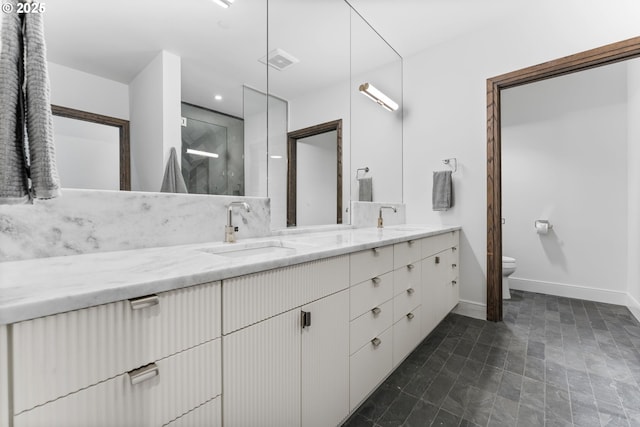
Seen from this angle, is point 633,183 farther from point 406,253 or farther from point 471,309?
point 406,253

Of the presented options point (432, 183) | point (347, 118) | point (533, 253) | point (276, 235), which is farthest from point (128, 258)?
point (533, 253)

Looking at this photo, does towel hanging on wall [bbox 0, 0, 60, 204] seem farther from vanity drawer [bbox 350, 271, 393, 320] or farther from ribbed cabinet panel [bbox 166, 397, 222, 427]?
vanity drawer [bbox 350, 271, 393, 320]

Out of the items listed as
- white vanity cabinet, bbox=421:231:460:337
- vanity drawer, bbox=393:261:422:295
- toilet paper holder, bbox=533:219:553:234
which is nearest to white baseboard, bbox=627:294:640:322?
toilet paper holder, bbox=533:219:553:234

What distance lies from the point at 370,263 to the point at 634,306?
287 cm

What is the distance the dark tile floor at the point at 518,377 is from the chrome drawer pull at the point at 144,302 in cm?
109

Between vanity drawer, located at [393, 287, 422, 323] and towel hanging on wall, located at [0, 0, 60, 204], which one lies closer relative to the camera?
towel hanging on wall, located at [0, 0, 60, 204]

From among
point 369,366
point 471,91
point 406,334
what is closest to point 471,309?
point 406,334

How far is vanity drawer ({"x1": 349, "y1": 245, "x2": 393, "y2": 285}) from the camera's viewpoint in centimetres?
126

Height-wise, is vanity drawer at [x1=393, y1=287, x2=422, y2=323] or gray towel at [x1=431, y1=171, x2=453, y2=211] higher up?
gray towel at [x1=431, y1=171, x2=453, y2=211]

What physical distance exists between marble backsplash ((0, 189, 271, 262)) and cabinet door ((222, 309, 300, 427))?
0.60 m

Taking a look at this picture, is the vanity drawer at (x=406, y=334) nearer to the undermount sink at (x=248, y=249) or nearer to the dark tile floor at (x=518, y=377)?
the dark tile floor at (x=518, y=377)

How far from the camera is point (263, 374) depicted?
87cm

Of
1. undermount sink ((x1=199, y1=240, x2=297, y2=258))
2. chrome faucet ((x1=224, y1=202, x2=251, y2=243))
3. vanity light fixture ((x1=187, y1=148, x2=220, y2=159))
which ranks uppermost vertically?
vanity light fixture ((x1=187, y1=148, x2=220, y2=159))

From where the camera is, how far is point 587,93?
2.91 m
